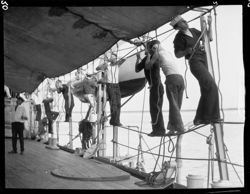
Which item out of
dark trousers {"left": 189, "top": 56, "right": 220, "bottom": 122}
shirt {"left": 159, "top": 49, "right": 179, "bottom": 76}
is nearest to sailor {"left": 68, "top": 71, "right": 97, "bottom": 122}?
shirt {"left": 159, "top": 49, "right": 179, "bottom": 76}

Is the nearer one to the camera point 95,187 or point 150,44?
point 95,187

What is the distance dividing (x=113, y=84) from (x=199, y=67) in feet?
5.05

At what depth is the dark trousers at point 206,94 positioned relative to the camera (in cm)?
221

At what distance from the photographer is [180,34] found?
239 cm

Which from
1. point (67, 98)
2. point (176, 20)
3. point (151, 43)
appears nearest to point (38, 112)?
point (67, 98)

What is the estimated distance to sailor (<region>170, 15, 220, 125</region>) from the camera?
222 cm

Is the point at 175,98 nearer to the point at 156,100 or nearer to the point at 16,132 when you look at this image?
the point at 156,100

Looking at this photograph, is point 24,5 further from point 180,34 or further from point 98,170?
point 98,170

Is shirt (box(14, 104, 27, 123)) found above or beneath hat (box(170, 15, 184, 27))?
beneath

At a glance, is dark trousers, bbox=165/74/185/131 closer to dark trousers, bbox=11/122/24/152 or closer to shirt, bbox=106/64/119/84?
dark trousers, bbox=11/122/24/152

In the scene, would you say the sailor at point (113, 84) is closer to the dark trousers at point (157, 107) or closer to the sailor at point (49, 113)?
the sailor at point (49, 113)

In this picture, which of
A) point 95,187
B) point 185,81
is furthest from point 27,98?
point 185,81

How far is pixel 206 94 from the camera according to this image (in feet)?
7.36
